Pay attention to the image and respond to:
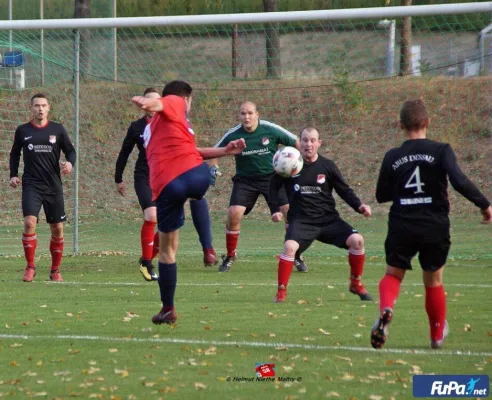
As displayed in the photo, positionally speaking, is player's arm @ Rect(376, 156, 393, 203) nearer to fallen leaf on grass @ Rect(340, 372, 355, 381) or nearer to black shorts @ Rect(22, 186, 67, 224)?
fallen leaf on grass @ Rect(340, 372, 355, 381)

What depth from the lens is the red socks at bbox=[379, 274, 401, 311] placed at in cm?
671

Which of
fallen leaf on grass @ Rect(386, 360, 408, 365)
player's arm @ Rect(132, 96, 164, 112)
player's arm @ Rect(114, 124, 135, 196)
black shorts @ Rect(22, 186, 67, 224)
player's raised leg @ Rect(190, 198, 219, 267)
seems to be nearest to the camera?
fallen leaf on grass @ Rect(386, 360, 408, 365)

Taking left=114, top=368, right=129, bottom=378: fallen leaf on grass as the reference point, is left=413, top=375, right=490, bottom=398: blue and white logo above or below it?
above

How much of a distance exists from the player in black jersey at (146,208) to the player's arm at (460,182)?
203 inches

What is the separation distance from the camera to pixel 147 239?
1166cm

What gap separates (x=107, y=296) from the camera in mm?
10016

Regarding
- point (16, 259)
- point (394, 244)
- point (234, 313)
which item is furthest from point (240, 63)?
point (394, 244)

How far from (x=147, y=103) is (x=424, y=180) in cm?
207

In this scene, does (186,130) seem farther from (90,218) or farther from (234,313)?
(90,218)

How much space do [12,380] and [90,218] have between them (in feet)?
50.7

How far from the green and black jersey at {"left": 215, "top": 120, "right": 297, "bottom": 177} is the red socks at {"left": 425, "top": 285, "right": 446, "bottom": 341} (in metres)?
5.53

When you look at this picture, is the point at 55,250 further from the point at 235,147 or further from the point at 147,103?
the point at 147,103

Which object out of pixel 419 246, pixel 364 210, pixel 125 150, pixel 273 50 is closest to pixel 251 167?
pixel 125 150

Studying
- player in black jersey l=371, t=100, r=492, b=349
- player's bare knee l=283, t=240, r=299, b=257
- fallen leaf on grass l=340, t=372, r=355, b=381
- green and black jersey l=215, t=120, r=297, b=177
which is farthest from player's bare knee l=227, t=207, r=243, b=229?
fallen leaf on grass l=340, t=372, r=355, b=381
